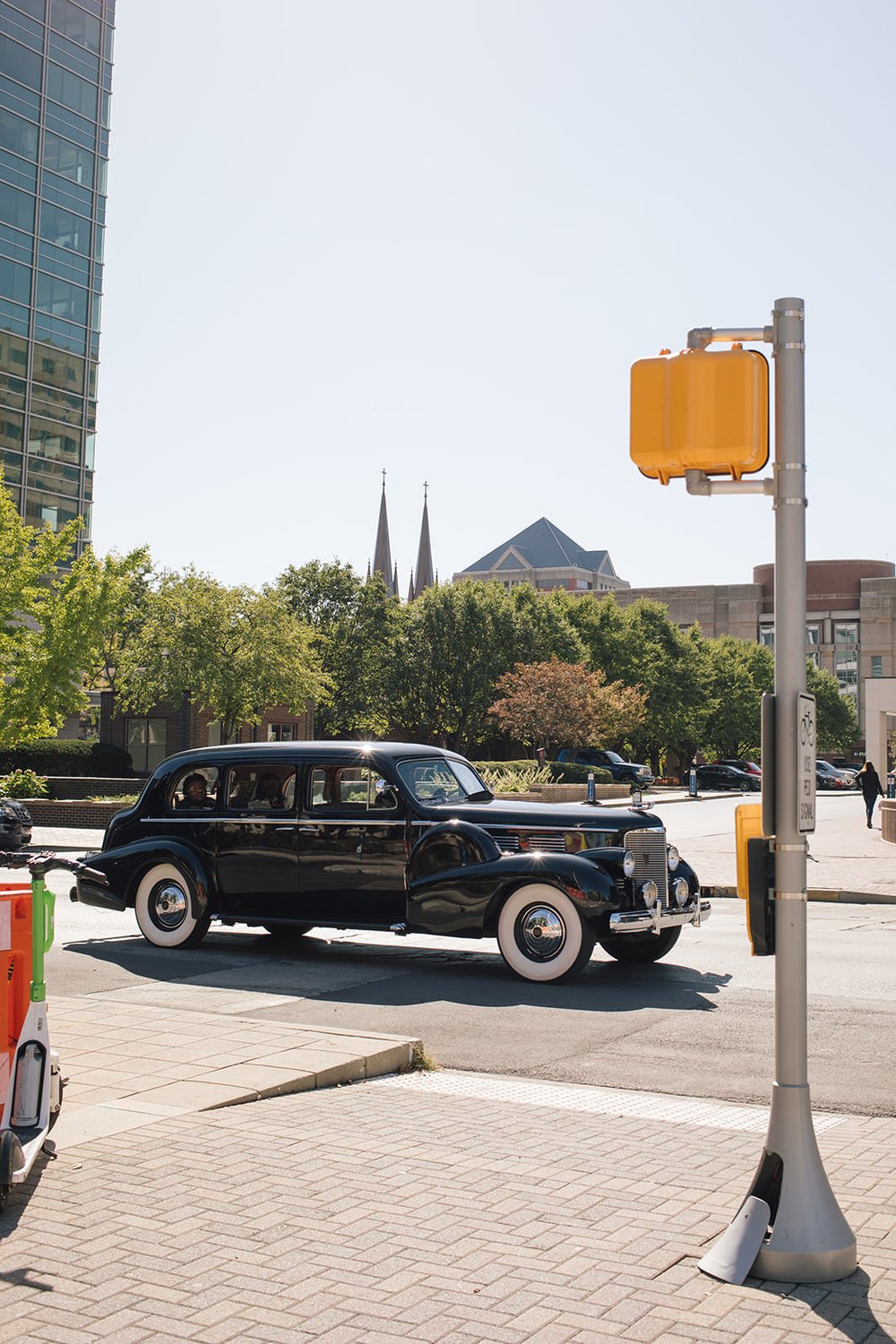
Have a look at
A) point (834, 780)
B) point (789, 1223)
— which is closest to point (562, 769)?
point (834, 780)

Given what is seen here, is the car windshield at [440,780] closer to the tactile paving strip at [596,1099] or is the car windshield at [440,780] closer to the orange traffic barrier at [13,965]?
the tactile paving strip at [596,1099]

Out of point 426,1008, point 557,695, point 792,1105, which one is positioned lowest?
point 426,1008

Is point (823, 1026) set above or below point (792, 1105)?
below

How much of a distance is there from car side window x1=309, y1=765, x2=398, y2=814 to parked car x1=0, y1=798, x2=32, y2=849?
1265 cm

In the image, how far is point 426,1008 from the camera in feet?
31.4

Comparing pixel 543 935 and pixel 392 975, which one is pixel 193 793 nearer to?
pixel 392 975

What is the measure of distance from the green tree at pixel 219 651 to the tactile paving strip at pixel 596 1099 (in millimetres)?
31678

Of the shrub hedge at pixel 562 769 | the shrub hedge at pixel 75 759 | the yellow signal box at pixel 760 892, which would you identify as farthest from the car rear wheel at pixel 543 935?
the shrub hedge at pixel 562 769

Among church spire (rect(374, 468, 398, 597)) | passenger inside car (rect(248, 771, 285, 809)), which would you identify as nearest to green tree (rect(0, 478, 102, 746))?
passenger inside car (rect(248, 771, 285, 809))

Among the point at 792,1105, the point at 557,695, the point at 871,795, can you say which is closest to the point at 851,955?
the point at 792,1105

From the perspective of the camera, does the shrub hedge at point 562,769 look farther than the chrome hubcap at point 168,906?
Yes

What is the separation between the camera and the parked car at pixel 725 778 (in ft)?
207

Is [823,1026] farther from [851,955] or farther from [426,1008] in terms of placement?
[851,955]

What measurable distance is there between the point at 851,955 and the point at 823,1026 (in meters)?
3.52
